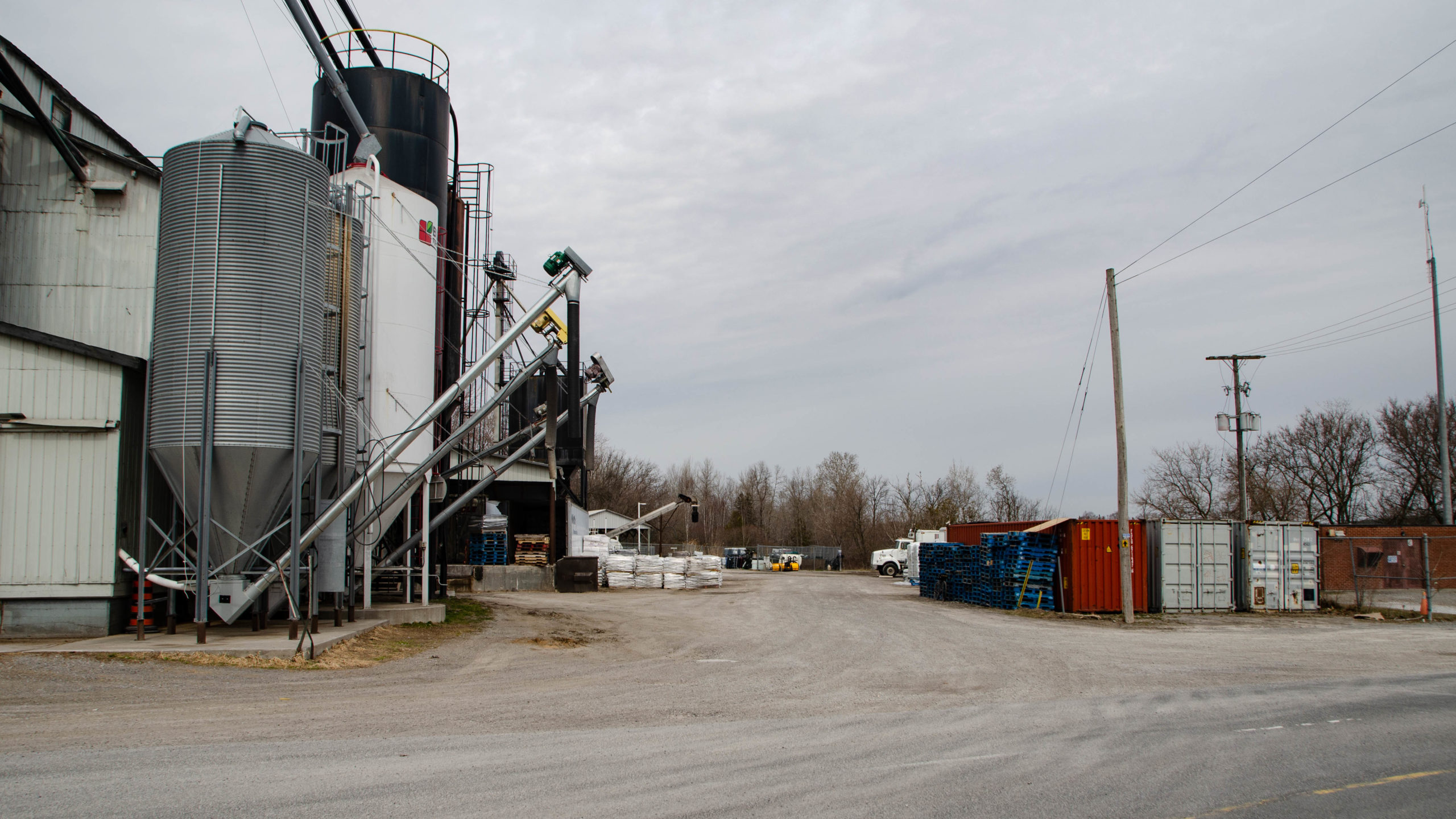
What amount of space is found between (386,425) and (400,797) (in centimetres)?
1214

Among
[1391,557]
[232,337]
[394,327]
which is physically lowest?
[1391,557]

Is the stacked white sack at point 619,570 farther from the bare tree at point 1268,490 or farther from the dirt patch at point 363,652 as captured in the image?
the bare tree at point 1268,490

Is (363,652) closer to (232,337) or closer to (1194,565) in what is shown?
(232,337)

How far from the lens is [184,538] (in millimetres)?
14234

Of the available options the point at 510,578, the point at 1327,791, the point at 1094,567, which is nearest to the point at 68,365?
the point at 1327,791

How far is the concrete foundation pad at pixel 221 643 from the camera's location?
40.8 feet

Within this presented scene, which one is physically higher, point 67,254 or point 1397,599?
point 67,254

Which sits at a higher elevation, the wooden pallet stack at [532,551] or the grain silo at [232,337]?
the grain silo at [232,337]

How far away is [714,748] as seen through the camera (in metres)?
8.16

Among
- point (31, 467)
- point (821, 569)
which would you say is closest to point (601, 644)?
point (31, 467)

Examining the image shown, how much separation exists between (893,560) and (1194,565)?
94.9 ft

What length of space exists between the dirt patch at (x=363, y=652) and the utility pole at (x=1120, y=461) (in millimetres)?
15731

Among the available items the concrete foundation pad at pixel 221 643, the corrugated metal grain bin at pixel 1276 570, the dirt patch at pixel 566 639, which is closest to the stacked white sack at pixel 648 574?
the dirt patch at pixel 566 639

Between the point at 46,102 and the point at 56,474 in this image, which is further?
the point at 46,102
